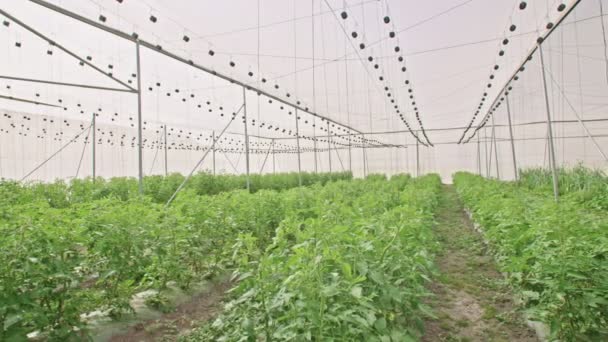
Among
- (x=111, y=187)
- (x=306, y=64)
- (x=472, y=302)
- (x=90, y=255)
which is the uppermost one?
(x=306, y=64)

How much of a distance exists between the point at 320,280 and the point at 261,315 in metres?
0.49

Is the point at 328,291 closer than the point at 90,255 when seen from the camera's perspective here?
Yes

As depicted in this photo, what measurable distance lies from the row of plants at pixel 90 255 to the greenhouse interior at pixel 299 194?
0.02 meters

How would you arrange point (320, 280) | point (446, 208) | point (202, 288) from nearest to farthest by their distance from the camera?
point (320, 280)
point (202, 288)
point (446, 208)

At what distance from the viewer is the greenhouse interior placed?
254 cm

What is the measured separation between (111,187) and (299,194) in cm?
702

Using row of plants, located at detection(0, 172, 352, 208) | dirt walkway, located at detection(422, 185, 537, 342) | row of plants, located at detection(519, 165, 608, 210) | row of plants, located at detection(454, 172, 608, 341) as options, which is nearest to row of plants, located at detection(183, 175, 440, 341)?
dirt walkway, located at detection(422, 185, 537, 342)

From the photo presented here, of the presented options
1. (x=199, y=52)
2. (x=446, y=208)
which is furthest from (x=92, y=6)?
(x=446, y=208)

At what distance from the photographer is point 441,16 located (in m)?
12.6

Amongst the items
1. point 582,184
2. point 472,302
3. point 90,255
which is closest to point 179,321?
point 90,255

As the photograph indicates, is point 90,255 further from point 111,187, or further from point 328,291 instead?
point 111,187

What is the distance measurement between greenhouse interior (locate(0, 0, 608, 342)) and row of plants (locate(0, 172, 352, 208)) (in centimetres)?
10

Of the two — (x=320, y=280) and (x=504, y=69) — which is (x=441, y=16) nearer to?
(x=504, y=69)

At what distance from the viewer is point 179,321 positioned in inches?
154
